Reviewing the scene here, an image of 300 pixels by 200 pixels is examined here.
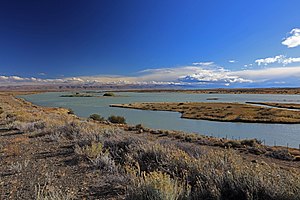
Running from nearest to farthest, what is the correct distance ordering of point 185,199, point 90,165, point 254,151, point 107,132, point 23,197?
1. point 185,199
2. point 23,197
3. point 90,165
4. point 107,132
5. point 254,151

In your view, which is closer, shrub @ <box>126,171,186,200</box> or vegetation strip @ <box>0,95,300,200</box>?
shrub @ <box>126,171,186,200</box>

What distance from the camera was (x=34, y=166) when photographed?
661cm

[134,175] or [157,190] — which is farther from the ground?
[157,190]

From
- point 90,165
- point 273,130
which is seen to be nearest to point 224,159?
point 90,165

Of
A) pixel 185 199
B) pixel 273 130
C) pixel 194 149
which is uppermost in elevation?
pixel 185 199

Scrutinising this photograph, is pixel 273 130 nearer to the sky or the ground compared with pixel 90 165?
nearer to the ground

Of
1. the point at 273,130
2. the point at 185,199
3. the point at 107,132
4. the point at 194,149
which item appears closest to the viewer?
the point at 185,199

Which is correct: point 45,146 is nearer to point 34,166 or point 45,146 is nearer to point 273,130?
point 34,166

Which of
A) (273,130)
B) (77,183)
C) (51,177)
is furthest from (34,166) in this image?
(273,130)

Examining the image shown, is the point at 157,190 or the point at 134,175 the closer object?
the point at 157,190

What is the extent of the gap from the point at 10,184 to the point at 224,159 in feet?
14.9

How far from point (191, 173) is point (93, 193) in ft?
6.69

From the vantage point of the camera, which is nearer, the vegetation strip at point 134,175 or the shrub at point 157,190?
the shrub at point 157,190

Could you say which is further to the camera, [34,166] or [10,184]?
[34,166]
